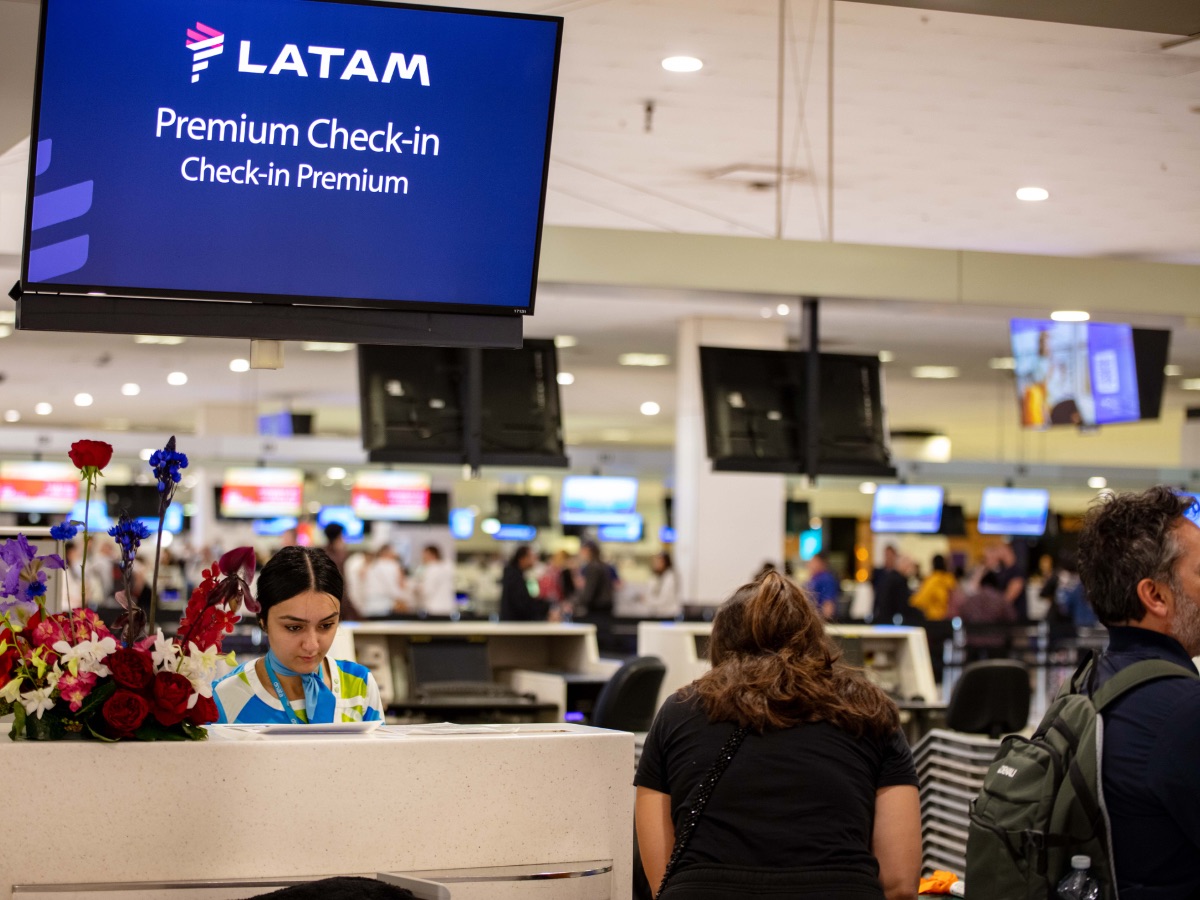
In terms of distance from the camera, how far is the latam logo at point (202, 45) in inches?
117

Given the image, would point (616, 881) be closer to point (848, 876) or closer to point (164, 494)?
point (848, 876)

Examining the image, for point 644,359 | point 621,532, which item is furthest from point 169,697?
point 621,532

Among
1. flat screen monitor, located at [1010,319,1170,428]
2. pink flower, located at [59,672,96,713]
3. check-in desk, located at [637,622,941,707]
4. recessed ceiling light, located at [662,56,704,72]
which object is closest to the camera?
pink flower, located at [59,672,96,713]

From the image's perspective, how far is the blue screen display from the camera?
9.64 ft

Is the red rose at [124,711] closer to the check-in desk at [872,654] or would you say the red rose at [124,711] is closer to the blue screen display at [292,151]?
the blue screen display at [292,151]

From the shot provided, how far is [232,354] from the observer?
13648 millimetres

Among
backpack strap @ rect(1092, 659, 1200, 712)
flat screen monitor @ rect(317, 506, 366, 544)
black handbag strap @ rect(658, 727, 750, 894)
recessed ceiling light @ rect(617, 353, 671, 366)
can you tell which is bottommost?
black handbag strap @ rect(658, 727, 750, 894)

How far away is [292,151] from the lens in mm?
3041

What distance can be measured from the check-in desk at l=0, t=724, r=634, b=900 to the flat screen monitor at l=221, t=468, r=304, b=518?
15.5 metres

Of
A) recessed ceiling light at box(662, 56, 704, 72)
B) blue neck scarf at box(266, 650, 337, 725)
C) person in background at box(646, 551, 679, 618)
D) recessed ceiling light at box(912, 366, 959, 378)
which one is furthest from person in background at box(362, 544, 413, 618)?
blue neck scarf at box(266, 650, 337, 725)

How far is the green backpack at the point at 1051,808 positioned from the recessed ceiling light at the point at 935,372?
12510mm

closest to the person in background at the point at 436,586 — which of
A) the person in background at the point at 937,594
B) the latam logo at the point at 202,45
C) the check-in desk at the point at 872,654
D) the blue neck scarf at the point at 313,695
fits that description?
the person in background at the point at 937,594

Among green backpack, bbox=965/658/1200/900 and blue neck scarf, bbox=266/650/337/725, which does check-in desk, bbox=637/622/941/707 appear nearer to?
blue neck scarf, bbox=266/650/337/725

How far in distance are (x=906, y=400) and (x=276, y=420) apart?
7874 millimetres
